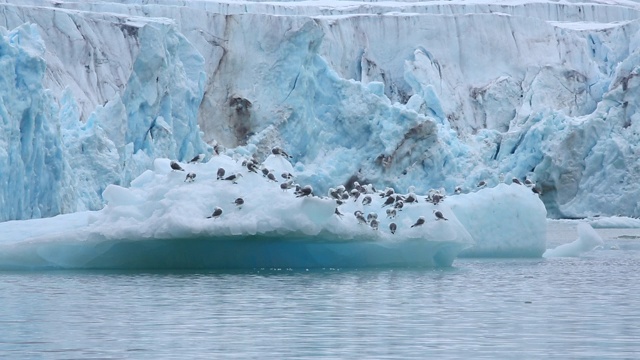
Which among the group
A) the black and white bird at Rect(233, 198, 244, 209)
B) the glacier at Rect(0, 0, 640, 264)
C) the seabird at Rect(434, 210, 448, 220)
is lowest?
the seabird at Rect(434, 210, 448, 220)

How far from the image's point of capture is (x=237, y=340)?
7414mm

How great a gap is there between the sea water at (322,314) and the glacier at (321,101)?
4529 mm

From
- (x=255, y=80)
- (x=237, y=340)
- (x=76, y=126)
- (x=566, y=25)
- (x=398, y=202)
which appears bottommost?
(x=237, y=340)

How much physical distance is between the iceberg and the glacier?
97.3 inches

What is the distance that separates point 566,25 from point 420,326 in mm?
34664

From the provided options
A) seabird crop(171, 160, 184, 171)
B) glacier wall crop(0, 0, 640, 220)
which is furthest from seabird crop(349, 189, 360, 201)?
glacier wall crop(0, 0, 640, 220)

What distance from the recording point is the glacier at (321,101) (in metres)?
19.6

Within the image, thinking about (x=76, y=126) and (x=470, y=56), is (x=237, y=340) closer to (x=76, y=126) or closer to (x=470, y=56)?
(x=76, y=126)

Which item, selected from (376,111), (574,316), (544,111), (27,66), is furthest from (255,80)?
(574,316)

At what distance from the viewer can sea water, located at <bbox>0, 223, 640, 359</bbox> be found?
7.04m

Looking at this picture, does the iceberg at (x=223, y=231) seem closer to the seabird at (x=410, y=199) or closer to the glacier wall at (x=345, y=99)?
the seabird at (x=410, y=199)

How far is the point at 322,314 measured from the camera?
884cm

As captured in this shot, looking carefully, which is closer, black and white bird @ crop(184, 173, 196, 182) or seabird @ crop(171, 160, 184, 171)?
black and white bird @ crop(184, 173, 196, 182)

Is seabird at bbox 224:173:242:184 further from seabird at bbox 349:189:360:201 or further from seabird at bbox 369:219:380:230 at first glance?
seabird at bbox 349:189:360:201
